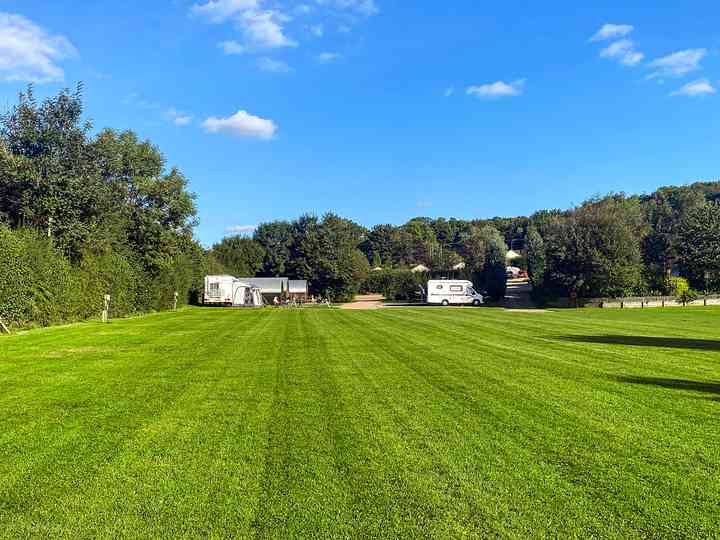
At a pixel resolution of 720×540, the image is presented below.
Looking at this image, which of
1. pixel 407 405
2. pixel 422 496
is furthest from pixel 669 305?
pixel 422 496

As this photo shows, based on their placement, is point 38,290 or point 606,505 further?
point 38,290

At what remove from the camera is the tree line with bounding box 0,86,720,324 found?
21.9 meters

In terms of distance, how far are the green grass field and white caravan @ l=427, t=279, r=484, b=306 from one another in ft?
124

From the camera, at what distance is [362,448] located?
16.8 feet

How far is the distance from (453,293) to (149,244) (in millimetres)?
26083

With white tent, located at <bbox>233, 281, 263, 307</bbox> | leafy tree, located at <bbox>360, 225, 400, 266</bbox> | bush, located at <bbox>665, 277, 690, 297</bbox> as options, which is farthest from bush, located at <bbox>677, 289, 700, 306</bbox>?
leafy tree, located at <bbox>360, 225, 400, 266</bbox>

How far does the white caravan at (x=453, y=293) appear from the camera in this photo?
48.3 metres

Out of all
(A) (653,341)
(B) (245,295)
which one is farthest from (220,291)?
(A) (653,341)

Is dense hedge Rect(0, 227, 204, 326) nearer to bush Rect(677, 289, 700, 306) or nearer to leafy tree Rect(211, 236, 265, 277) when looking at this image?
bush Rect(677, 289, 700, 306)

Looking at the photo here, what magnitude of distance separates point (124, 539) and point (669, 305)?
144 ft

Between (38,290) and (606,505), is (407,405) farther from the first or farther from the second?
(38,290)

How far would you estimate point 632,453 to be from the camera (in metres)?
4.96

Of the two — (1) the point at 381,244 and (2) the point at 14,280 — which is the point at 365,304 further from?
(1) the point at 381,244

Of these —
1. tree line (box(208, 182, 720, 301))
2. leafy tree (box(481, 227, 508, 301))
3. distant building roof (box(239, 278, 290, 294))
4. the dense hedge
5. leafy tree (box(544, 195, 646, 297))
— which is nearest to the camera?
the dense hedge
